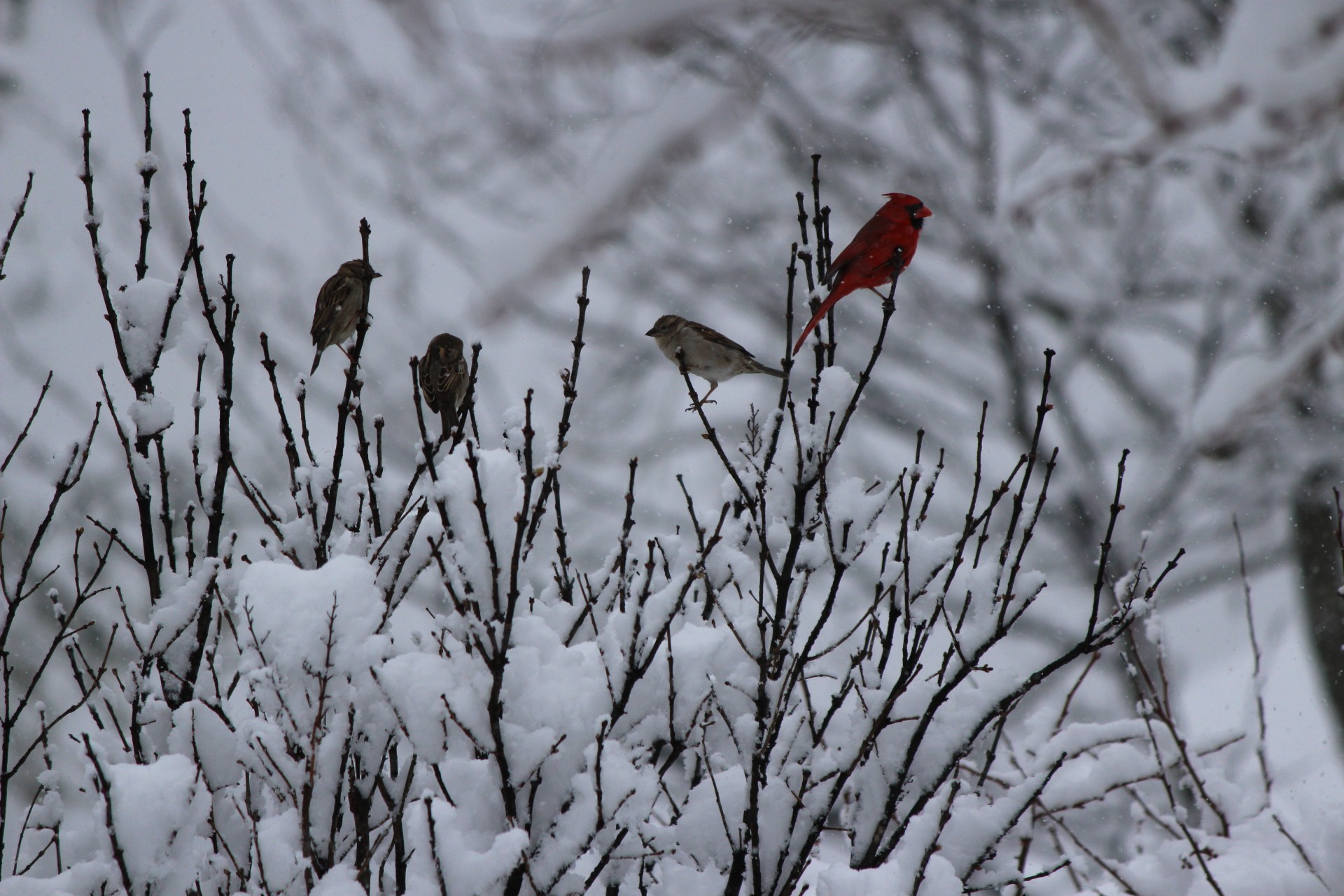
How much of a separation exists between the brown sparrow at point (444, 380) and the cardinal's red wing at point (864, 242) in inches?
52.8

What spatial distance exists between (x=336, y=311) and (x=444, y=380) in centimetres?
74

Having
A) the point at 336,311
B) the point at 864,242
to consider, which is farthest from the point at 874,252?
the point at 336,311

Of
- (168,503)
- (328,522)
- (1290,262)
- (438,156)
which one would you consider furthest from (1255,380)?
(438,156)

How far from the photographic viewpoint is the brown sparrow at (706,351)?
4324 mm

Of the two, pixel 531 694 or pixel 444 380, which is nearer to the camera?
pixel 531 694

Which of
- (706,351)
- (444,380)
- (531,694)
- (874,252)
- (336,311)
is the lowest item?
(531,694)

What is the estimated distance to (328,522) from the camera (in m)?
2.21

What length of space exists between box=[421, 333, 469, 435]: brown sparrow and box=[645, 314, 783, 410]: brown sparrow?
121 centimetres

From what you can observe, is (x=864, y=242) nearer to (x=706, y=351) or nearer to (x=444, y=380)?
(x=706, y=351)

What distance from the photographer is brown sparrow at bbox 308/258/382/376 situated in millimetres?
3656

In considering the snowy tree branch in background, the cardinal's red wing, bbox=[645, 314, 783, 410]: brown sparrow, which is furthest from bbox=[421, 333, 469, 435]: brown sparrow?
the cardinal's red wing

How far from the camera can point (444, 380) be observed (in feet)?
10.5

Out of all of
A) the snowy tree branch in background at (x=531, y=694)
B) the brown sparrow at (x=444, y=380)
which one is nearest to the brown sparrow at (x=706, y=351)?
the brown sparrow at (x=444, y=380)

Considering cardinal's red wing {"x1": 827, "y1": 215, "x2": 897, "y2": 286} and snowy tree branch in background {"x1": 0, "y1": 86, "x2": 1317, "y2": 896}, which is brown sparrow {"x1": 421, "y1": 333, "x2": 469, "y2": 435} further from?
cardinal's red wing {"x1": 827, "y1": 215, "x2": 897, "y2": 286}
